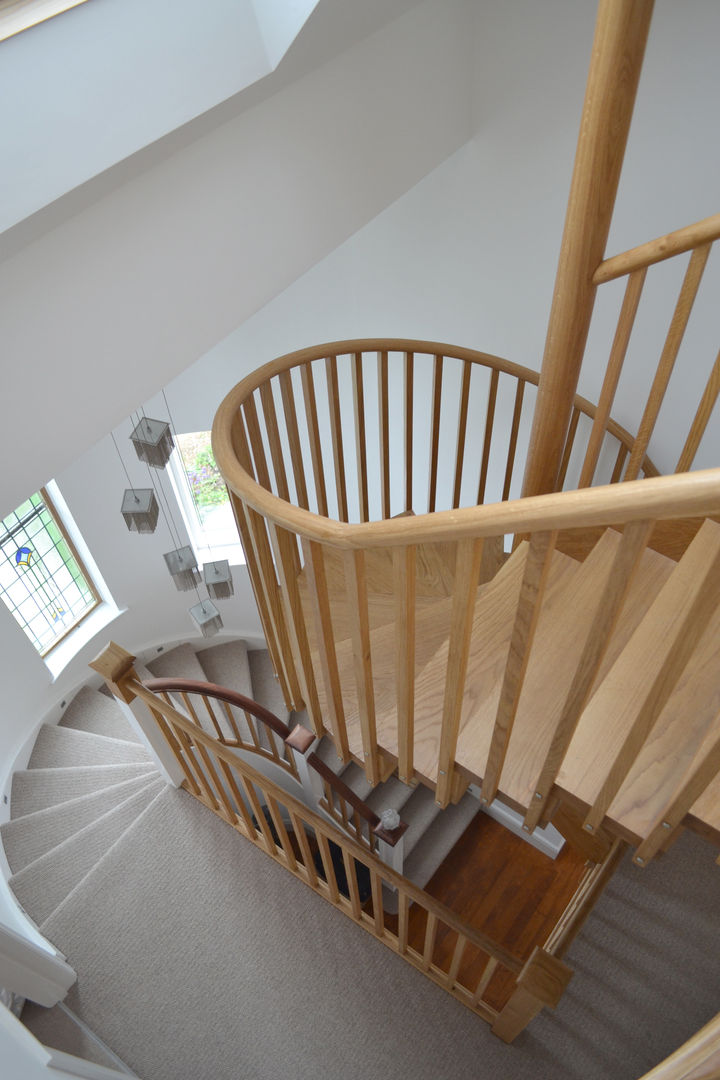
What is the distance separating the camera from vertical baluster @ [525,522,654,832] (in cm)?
83

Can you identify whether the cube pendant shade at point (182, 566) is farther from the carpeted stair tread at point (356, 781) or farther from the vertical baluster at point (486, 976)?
the vertical baluster at point (486, 976)

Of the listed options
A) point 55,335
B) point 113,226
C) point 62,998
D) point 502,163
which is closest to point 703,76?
point 502,163

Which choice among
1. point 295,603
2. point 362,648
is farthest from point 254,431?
point 362,648

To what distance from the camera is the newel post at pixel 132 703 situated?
2441 mm

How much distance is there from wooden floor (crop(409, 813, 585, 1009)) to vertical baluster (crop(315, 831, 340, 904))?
5.14ft

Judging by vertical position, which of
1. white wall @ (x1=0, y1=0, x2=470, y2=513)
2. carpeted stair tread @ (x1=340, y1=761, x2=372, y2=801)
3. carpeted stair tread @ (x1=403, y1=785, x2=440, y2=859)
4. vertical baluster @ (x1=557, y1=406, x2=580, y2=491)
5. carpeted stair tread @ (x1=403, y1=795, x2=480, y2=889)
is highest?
white wall @ (x1=0, y1=0, x2=470, y2=513)

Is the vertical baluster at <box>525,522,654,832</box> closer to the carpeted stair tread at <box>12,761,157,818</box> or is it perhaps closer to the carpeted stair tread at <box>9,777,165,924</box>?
the carpeted stair tread at <box>9,777,165,924</box>

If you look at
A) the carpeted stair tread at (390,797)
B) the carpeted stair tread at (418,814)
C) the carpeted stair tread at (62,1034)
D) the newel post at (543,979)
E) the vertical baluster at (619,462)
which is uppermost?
the vertical baluster at (619,462)

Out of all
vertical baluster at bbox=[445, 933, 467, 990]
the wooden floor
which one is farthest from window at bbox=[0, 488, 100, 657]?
vertical baluster at bbox=[445, 933, 467, 990]

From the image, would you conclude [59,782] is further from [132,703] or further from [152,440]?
[152,440]

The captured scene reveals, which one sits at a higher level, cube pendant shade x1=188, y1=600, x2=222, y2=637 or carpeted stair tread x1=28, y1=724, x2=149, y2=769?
cube pendant shade x1=188, y1=600, x2=222, y2=637

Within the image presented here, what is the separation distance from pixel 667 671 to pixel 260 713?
2.25 meters

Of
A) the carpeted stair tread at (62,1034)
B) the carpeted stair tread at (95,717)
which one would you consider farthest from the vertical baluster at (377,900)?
the carpeted stair tread at (95,717)

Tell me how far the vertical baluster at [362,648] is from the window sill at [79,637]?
13.4ft
